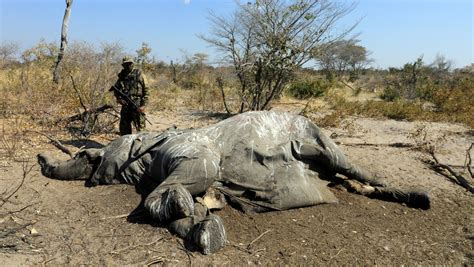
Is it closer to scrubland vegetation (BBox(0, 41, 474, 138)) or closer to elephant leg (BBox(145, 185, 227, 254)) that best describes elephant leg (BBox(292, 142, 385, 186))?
elephant leg (BBox(145, 185, 227, 254))

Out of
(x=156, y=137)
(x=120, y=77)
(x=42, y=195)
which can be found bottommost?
(x=42, y=195)

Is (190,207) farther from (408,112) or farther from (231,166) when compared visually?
(408,112)

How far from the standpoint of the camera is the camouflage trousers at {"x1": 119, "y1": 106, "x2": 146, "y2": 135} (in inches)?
272

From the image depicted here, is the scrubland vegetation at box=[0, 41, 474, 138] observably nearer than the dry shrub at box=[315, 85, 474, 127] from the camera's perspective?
Yes

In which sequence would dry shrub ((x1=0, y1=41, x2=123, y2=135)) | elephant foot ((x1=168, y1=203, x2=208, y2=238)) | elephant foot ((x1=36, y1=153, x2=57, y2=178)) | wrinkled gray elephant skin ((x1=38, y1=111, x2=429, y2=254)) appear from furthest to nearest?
dry shrub ((x1=0, y1=41, x2=123, y2=135)) < elephant foot ((x1=36, y1=153, x2=57, y2=178)) < wrinkled gray elephant skin ((x1=38, y1=111, x2=429, y2=254)) < elephant foot ((x1=168, y1=203, x2=208, y2=238))

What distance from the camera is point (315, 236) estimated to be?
3.78 metres

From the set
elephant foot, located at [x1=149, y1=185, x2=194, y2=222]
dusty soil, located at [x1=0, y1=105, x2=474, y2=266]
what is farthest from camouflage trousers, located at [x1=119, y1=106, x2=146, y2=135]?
elephant foot, located at [x1=149, y1=185, x2=194, y2=222]

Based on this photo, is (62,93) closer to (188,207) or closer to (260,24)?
(260,24)

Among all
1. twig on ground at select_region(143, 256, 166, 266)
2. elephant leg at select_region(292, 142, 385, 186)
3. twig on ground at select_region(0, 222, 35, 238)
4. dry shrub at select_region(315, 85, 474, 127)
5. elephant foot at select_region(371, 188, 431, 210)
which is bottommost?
twig on ground at select_region(0, 222, 35, 238)

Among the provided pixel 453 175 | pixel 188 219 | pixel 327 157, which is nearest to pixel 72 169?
pixel 188 219

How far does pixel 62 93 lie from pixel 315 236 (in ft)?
22.0

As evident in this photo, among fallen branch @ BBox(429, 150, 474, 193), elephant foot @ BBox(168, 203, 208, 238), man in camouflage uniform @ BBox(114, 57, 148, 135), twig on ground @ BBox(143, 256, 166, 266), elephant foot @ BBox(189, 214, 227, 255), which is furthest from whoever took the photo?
man in camouflage uniform @ BBox(114, 57, 148, 135)

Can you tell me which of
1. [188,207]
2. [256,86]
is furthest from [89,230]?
[256,86]

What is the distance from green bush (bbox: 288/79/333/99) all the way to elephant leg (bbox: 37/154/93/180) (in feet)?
33.2
